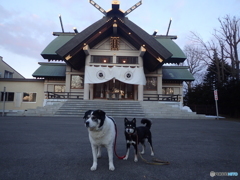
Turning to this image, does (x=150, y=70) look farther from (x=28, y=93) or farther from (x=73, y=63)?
(x=28, y=93)

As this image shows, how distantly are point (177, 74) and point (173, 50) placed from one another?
12.1 feet

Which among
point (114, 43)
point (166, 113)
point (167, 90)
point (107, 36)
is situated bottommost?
point (166, 113)

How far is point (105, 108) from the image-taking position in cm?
1540

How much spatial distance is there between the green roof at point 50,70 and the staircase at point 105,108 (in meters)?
7.82

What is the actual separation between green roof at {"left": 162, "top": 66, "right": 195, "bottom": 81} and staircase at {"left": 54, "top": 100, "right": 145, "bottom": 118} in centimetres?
911

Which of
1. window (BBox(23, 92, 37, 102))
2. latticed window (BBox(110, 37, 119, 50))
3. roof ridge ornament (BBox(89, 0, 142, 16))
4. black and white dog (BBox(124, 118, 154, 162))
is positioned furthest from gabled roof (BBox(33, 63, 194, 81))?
black and white dog (BBox(124, 118, 154, 162))

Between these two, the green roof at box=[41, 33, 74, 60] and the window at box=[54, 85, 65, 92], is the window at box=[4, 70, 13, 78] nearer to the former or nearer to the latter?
the green roof at box=[41, 33, 74, 60]

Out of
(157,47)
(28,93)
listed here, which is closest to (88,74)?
(157,47)

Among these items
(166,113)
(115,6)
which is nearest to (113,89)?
(166,113)

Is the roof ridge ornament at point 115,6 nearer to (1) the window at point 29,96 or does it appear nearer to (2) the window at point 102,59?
(2) the window at point 102,59

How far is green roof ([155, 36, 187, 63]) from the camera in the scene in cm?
2367

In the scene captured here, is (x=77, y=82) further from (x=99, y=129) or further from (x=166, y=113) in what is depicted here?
(x=99, y=129)

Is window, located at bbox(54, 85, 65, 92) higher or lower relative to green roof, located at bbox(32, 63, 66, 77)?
lower

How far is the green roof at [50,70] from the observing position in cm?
2242
